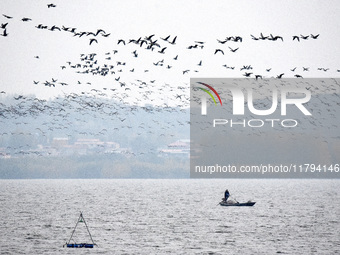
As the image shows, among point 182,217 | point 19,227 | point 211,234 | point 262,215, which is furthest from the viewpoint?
point 262,215

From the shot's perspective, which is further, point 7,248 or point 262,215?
point 262,215

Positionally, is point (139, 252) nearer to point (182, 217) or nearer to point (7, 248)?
point (7, 248)

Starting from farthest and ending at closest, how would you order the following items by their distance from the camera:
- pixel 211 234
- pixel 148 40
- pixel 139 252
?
1. pixel 211 234
2. pixel 139 252
3. pixel 148 40

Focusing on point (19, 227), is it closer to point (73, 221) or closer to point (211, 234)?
point (73, 221)

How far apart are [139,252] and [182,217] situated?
1823 inches

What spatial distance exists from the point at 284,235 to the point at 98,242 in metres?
25.9

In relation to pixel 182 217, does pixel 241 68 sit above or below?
above

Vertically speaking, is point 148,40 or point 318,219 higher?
point 148,40

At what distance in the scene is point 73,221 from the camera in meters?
105

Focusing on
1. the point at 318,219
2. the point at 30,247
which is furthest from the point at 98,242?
the point at 318,219

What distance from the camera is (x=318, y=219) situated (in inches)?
4301

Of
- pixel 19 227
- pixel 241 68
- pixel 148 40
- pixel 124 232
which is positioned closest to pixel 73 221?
pixel 19 227

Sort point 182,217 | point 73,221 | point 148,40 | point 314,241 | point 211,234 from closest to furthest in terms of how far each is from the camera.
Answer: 1. point 148,40
2. point 314,241
3. point 211,234
4. point 73,221
5. point 182,217

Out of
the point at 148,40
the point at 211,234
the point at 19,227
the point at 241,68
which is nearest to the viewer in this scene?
the point at 148,40
